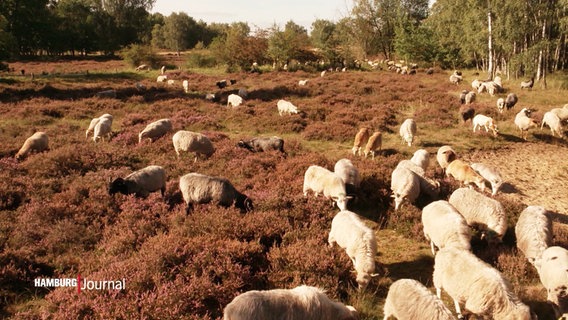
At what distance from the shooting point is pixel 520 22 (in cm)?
3155

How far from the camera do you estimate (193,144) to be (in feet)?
48.5

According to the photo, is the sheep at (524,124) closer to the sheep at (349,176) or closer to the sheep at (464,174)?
the sheep at (464,174)

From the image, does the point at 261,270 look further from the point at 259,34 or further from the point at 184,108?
the point at 259,34

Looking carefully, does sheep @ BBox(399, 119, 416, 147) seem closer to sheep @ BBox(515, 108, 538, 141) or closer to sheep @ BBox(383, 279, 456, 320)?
sheep @ BBox(515, 108, 538, 141)

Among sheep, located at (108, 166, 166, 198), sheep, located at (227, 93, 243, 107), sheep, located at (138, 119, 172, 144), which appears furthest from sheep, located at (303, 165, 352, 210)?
sheep, located at (227, 93, 243, 107)

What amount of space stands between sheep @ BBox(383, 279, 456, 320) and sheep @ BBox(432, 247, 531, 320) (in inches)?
26.5

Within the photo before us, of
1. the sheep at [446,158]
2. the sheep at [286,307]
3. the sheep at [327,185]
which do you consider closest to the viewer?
the sheep at [286,307]

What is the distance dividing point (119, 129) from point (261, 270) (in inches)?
638

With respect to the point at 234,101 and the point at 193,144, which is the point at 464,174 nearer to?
the point at 193,144

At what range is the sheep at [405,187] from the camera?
34.1 feet

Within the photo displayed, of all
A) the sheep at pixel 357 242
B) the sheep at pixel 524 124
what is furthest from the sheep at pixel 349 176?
the sheep at pixel 524 124

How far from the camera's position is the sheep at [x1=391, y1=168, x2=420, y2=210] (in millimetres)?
10406

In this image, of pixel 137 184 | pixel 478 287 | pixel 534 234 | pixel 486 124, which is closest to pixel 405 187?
pixel 534 234

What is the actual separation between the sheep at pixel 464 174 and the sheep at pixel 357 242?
210 inches
